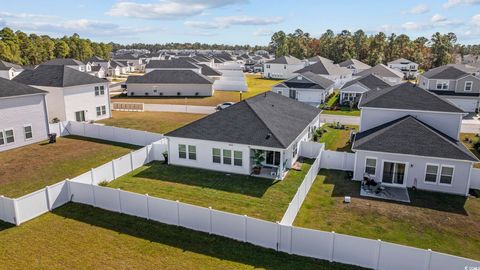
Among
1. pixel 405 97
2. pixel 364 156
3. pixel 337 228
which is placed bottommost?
pixel 337 228

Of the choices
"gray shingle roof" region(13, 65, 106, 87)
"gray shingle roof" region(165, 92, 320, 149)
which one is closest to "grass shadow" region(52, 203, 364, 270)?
"gray shingle roof" region(165, 92, 320, 149)

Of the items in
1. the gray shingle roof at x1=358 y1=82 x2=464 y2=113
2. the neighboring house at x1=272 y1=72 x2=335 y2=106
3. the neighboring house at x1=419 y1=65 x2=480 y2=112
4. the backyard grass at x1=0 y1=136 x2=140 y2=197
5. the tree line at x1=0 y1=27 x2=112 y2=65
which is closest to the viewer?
the backyard grass at x1=0 y1=136 x2=140 y2=197

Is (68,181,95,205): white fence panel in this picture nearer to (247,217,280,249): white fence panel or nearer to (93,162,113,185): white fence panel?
(93,162,113,185): white fence panel

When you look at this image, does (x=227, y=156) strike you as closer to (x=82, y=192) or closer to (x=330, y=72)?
(x=82, y=192)

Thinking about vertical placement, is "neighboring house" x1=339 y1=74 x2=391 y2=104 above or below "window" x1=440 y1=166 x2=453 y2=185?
above

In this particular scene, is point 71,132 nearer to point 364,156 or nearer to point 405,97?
point 364,156

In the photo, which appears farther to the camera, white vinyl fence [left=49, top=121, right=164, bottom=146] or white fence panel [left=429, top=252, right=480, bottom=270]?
white vinyl fence [left=49, top=121, right=164, bottom=146]

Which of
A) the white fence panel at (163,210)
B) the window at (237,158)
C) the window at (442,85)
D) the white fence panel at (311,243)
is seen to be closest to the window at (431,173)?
the white fence panel at (311,243)

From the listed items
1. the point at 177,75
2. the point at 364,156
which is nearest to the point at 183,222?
the point at 364,156
